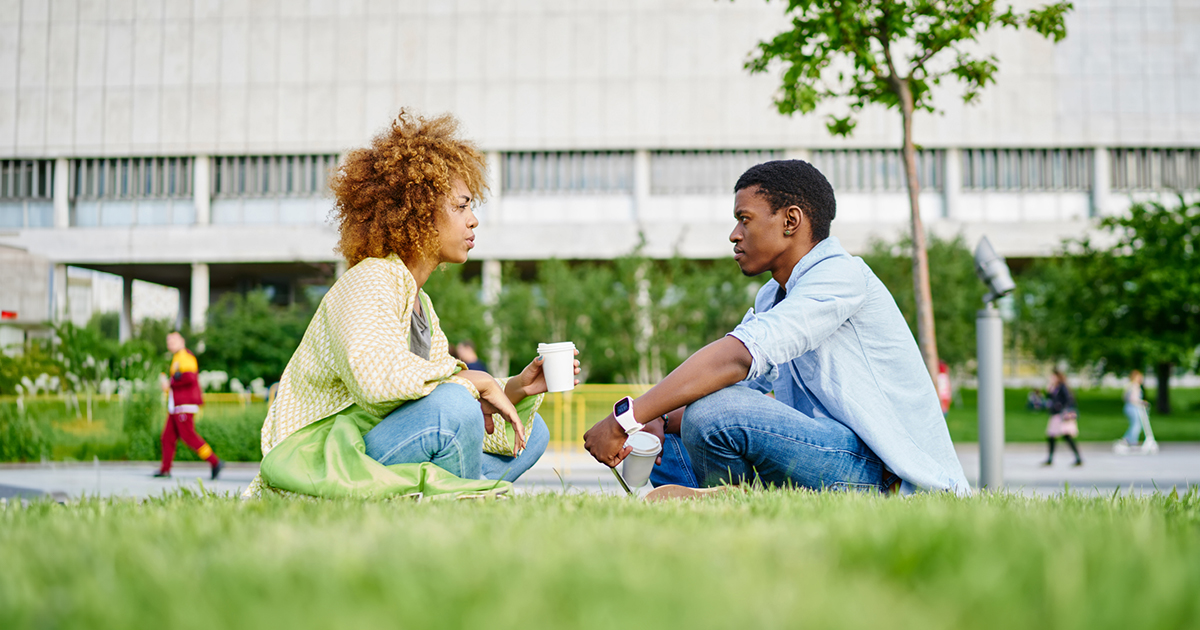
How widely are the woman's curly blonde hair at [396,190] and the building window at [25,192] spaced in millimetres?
42502

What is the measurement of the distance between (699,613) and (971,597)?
408mm

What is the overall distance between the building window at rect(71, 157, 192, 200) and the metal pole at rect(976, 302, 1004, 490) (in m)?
38.3

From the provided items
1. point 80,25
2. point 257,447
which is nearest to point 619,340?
point 257,447

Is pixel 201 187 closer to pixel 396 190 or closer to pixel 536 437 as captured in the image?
pixel 396 190

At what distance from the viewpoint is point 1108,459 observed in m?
15.7

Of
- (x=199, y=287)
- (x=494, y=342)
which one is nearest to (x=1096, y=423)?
Result: (x=494, y=342)

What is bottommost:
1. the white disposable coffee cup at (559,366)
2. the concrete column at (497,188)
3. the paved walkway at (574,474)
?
the paved walkway at (574,474)

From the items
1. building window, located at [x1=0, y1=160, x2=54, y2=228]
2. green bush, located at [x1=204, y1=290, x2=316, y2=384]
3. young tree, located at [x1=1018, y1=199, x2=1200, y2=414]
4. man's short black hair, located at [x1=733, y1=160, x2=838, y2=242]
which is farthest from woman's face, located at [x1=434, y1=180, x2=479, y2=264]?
building window, located at [x1=0, y1=160, x2=54, y2=228]

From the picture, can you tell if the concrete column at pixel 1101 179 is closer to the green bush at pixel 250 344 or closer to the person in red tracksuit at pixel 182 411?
the green bush at pixel 250 344

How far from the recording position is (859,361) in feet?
10.6

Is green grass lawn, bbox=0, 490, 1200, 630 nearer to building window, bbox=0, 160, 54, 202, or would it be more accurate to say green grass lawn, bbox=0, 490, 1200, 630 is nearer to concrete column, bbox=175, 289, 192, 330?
building window, bbox=0, 160, 54, 202

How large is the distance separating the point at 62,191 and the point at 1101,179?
48.1 meters

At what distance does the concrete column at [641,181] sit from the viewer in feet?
119

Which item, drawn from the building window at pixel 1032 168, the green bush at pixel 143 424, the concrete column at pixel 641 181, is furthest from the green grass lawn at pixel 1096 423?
the concrete column at pixel 641 181
